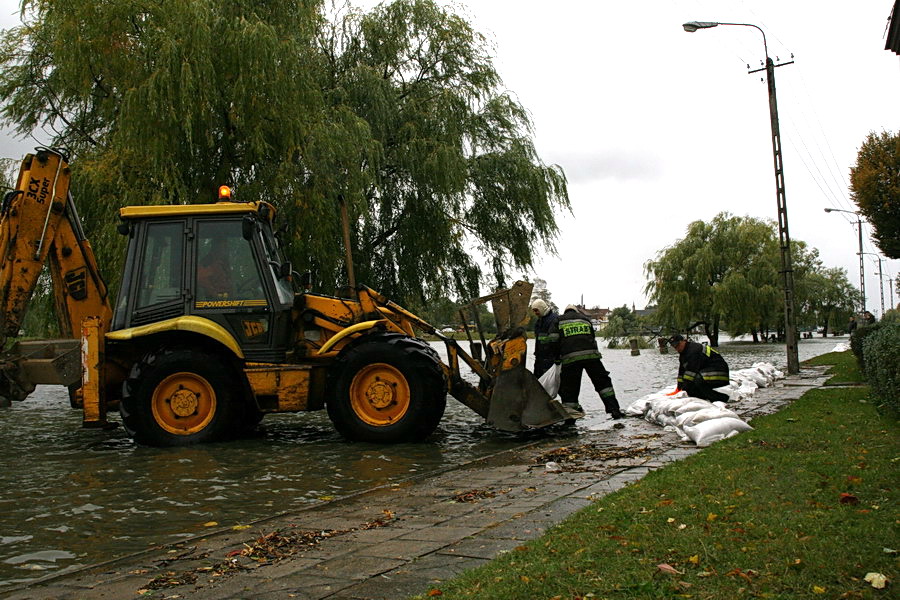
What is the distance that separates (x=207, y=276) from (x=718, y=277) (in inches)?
1730

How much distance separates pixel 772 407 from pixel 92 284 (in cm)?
976

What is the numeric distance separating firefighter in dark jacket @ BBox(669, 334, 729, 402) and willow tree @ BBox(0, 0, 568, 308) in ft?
19.4

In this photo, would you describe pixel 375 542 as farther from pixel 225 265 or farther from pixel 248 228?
pixel 225 265

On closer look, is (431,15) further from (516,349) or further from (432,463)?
(432,463)

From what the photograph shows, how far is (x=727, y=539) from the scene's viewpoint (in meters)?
4.43

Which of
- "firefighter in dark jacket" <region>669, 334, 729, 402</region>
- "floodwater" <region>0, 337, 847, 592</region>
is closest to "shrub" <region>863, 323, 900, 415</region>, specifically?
"firefighter in dark jacket" <region>669, 334, 729, 402</region>

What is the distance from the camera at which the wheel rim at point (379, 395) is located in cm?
998

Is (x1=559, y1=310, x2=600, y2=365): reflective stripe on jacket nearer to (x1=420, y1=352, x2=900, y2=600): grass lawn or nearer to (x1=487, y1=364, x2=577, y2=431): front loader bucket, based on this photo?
(x1=487, y1=364, x2=577, y2=431): front loader bucket

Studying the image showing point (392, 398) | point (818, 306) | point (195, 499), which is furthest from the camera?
point (818, 306)

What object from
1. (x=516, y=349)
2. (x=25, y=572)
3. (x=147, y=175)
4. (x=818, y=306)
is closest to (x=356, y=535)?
(x=25, y=572)

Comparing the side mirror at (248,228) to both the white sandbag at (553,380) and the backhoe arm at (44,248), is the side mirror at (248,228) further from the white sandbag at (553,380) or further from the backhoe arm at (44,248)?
the white sandbag at (553,380)

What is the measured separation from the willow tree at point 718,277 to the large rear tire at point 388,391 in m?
40.0

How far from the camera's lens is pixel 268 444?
10.5 meters

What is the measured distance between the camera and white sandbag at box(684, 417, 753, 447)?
A: 8828 mm
